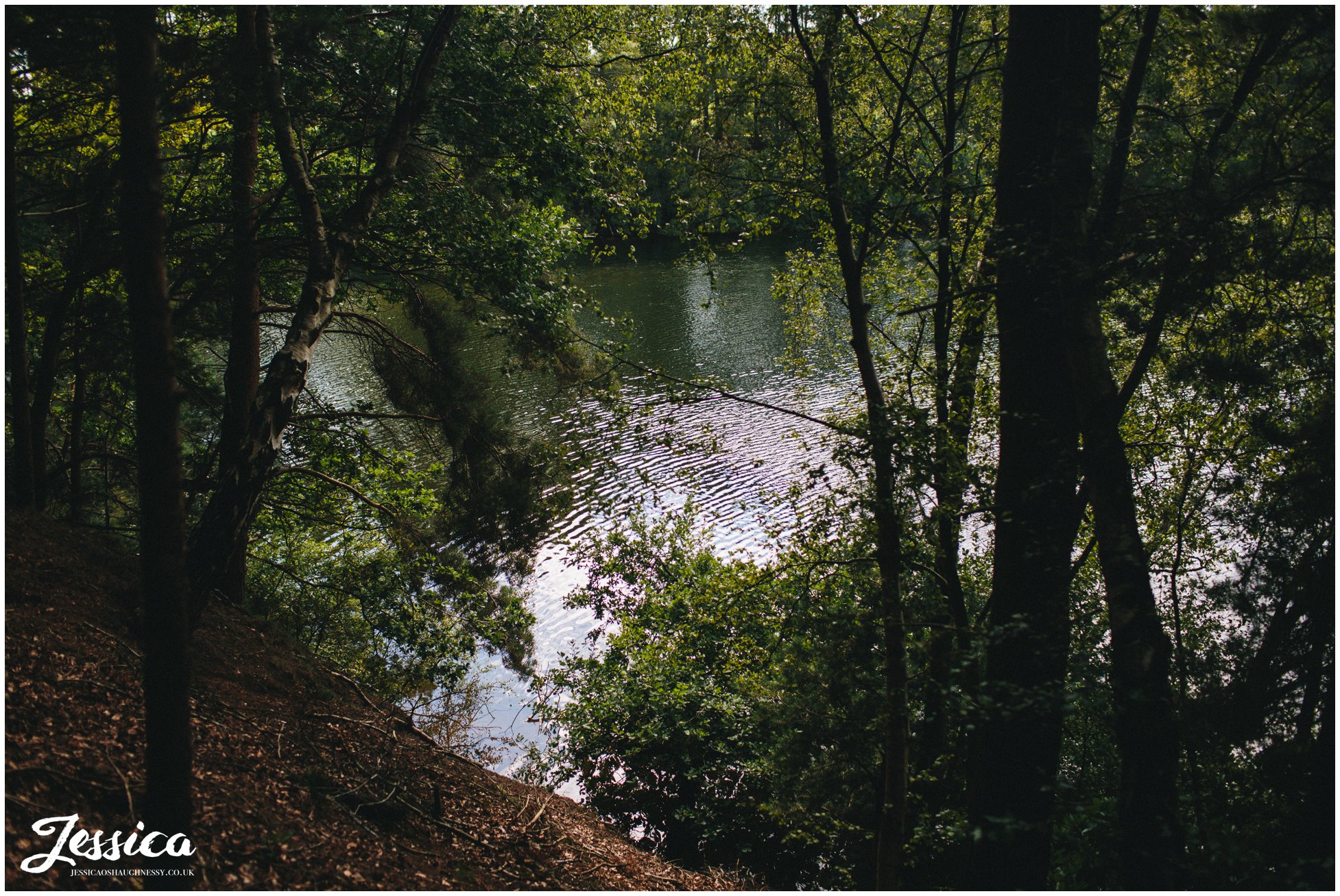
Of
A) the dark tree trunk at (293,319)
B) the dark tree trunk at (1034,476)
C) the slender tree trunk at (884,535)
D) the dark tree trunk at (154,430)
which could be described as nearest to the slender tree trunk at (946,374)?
the slender tree trunk at (884,535)

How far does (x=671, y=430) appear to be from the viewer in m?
19.8

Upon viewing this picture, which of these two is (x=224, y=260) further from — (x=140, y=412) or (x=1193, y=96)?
(x=1193, y=96)

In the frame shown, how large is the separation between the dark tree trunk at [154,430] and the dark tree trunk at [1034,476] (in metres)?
4.03

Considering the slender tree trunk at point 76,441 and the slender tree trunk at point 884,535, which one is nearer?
the slender tree trunk at point 884,535

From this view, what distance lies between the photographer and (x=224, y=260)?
6.93 meters

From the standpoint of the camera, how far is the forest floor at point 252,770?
360 centimetres

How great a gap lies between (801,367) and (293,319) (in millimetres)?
5541

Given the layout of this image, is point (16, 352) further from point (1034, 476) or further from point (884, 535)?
point (1034, 476)

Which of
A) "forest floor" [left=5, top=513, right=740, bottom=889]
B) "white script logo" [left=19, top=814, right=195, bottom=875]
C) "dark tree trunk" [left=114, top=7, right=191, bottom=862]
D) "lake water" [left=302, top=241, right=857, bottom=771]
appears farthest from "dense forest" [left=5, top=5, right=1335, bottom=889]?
"lake water" [left=302, top=241, right=857, bottom=771]

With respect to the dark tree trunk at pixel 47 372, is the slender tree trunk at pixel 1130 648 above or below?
below

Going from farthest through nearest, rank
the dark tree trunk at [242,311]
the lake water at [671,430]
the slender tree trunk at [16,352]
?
1. the lake water at [671,430]
2. the dark tree trunk at [242,311]
3. the slender tree trunk at [16,352]

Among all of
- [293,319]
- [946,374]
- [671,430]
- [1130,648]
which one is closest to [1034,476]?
[1130,648]

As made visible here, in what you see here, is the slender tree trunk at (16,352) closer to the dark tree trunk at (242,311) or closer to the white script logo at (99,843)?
the dark tree trunk at (242,311)

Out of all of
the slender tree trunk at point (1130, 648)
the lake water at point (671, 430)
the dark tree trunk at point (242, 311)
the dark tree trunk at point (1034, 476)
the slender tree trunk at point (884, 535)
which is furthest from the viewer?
the lake water at point (671, 430)
